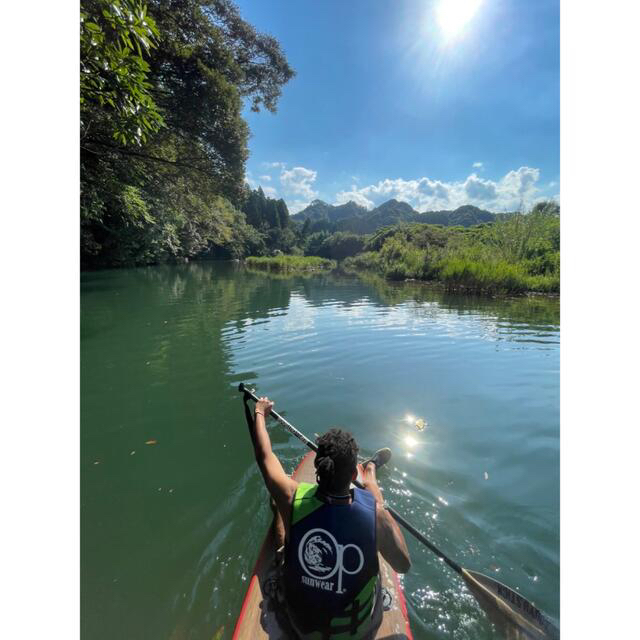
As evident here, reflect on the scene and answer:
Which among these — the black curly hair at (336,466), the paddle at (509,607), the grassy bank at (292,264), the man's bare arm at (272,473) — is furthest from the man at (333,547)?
the grassy bank at (292,264)

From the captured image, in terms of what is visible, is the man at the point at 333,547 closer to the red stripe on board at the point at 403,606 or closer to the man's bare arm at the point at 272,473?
the man's bare arm at the point at 272,473

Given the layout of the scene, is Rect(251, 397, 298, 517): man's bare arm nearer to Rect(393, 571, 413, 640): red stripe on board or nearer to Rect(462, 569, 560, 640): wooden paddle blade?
Rect(393, 571, 413, 640): red stripe on board

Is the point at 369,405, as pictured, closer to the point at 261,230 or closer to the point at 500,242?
the point at 500,242

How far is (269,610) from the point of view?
2.09 m

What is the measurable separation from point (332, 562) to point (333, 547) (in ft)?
0.24

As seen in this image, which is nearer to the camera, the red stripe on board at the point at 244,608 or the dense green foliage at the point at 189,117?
the red stripe on board at the point at 244,608

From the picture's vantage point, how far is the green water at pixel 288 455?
2.57 m

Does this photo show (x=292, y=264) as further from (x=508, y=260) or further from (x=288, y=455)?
(x=288, y=455)

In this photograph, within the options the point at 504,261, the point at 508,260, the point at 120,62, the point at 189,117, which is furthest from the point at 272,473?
the point at 508,260

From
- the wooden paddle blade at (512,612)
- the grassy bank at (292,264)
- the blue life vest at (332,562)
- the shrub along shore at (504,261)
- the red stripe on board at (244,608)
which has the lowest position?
the wooden paddle blade at (512,612)

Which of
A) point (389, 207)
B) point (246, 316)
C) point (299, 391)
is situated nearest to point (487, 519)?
point (299, 391)

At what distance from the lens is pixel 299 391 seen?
234 inches

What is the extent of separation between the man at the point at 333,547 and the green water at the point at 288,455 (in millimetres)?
1015
